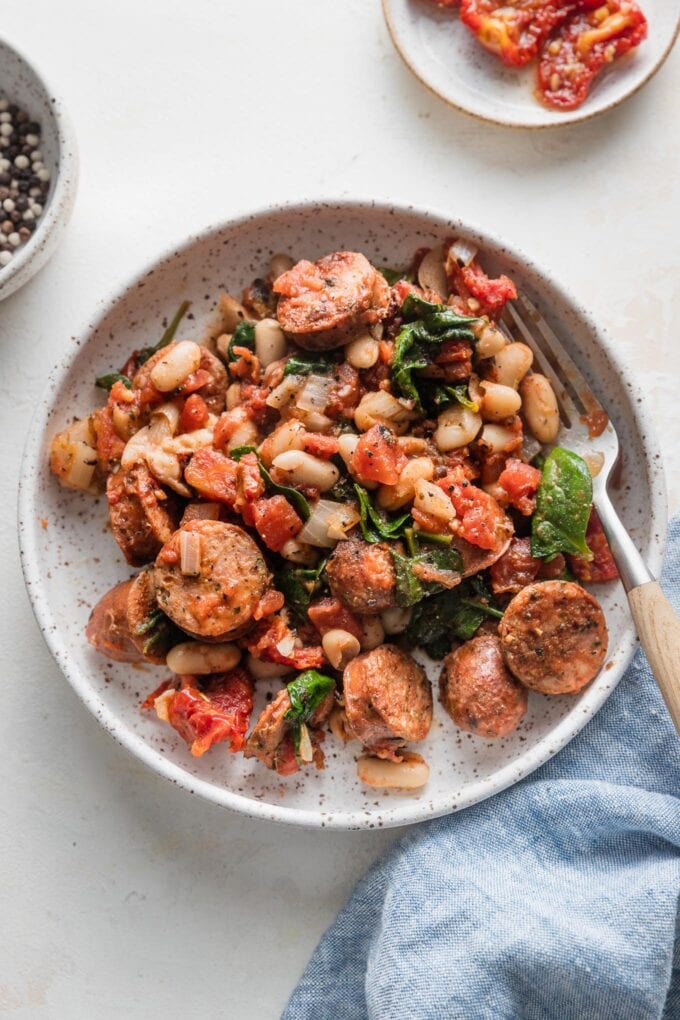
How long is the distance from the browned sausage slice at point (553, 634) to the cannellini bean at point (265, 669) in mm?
893

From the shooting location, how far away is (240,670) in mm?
3861

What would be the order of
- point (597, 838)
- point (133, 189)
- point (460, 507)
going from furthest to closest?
point (133, 189) → point (597, 838) → point (460, 507)

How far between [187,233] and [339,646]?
1901 millimetres

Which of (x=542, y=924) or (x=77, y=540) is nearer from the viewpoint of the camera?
(x=542, y=924)

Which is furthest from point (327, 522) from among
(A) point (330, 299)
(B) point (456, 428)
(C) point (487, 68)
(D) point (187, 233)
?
(C) point (487, 68)

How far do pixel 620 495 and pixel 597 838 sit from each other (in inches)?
56.8

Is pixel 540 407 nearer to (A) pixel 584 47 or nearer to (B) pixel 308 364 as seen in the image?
(B) pixel 308 364

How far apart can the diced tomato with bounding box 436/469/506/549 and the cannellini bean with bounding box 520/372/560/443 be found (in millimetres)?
394

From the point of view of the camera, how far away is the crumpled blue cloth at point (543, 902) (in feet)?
12.3

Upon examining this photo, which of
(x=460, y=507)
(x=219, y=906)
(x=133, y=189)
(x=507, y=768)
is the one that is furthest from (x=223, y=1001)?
(x=133, y=189)

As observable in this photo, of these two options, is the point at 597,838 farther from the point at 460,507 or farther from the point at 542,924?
the point at 460,507

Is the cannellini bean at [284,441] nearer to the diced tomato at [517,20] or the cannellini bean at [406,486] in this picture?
the cannellini bean at [406,486]

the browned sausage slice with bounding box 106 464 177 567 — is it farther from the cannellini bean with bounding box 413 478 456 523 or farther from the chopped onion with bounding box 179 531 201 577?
the cannellini bean with bounding box 413 478 456 523

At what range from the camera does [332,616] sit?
3.73 metres
